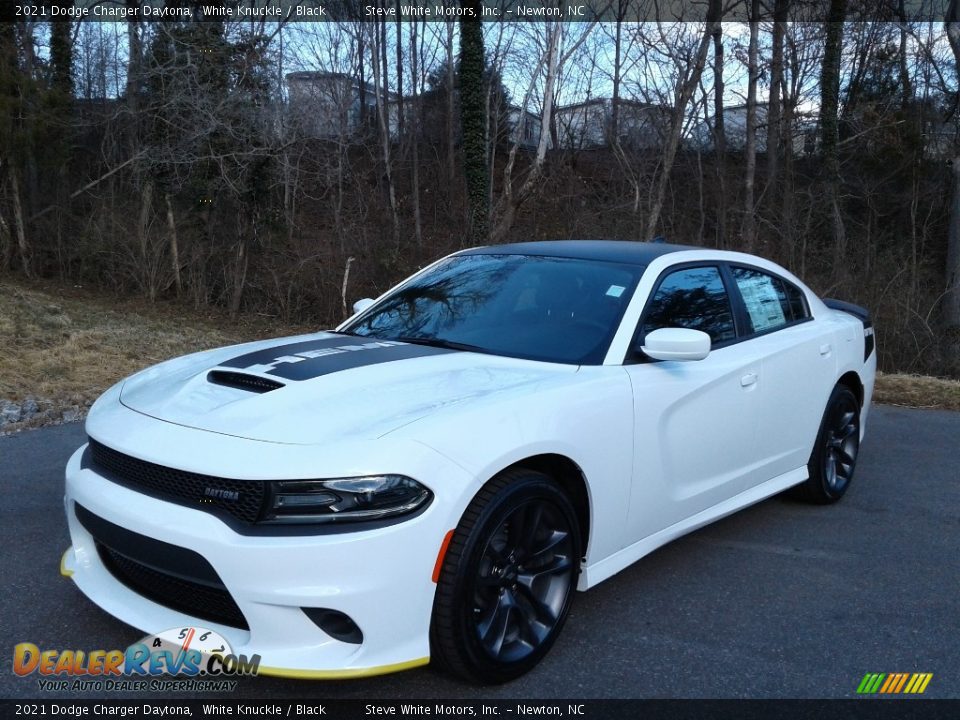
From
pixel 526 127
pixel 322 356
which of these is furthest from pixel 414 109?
pixel 322 356

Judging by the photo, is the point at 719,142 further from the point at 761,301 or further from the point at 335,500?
the point at 335,500

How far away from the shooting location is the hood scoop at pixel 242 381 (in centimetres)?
326

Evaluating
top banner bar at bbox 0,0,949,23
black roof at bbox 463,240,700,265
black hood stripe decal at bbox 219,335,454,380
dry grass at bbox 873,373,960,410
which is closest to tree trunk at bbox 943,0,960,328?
top banner bar at bbox 0,0,949,23

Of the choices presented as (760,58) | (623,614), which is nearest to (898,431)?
(623,614)

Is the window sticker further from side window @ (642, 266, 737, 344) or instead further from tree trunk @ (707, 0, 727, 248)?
tree trunk @ (707, 0, 727, 248)

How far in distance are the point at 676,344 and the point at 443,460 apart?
1.28 metres

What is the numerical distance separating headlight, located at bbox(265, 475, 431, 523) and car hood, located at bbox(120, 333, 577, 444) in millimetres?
168

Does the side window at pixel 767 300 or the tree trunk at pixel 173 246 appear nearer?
the side window at pixel 767 300

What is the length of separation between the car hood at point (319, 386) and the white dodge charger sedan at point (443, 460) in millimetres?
13

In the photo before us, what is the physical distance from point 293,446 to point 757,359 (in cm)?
259

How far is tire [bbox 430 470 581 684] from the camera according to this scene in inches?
111

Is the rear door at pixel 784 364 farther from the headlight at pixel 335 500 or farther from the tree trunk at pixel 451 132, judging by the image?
the tree trunk at pixel 451 132

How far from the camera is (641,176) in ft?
86.7

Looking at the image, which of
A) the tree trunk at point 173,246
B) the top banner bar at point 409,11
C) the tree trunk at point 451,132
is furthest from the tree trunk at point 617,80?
the tree trunk at point 173,246
